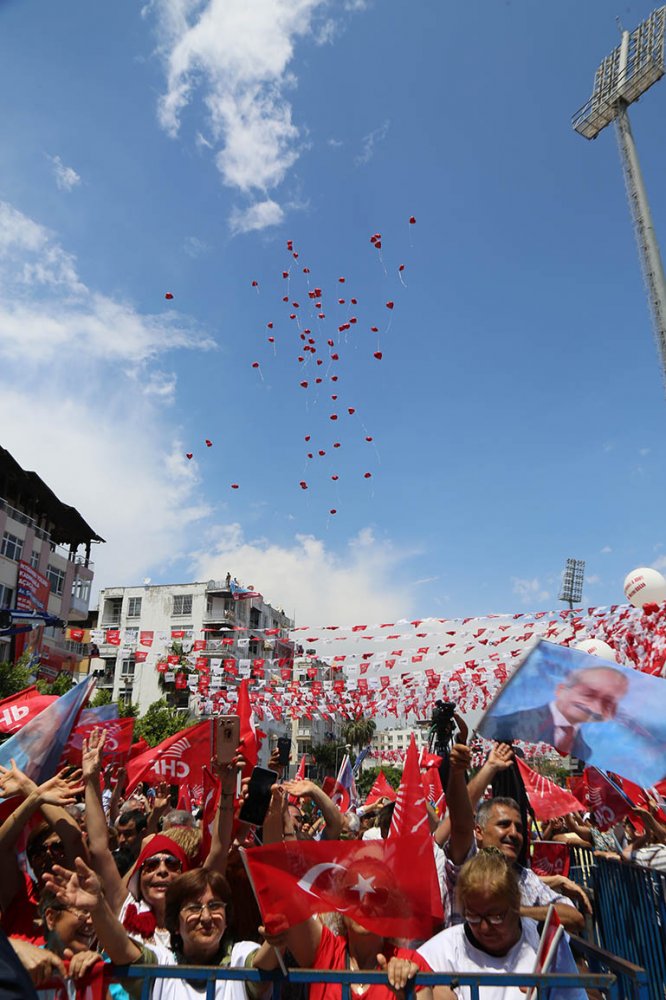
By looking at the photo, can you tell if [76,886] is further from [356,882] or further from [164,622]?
[164,622]

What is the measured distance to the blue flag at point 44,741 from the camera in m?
4.60

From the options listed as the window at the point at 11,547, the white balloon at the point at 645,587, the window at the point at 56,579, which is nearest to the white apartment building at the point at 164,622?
the window at the point at 56,579

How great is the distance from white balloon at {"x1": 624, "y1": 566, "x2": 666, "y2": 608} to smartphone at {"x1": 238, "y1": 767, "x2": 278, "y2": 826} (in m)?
10.5

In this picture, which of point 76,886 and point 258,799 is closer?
point 76,886

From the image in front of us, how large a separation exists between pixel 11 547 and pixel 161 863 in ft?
111

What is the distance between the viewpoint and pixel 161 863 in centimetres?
377

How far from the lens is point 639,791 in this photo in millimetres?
6773

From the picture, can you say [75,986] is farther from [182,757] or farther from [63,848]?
[182,757]

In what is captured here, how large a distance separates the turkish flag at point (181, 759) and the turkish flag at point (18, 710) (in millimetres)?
1488

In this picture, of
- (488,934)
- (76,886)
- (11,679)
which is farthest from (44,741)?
(11,679)

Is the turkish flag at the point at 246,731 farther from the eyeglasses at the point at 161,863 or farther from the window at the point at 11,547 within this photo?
the window at the point at 11,547

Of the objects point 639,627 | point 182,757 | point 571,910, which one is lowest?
point 571,910

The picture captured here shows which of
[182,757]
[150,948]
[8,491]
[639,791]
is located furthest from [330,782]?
[8,491]

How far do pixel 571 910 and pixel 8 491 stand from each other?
1469 inches
